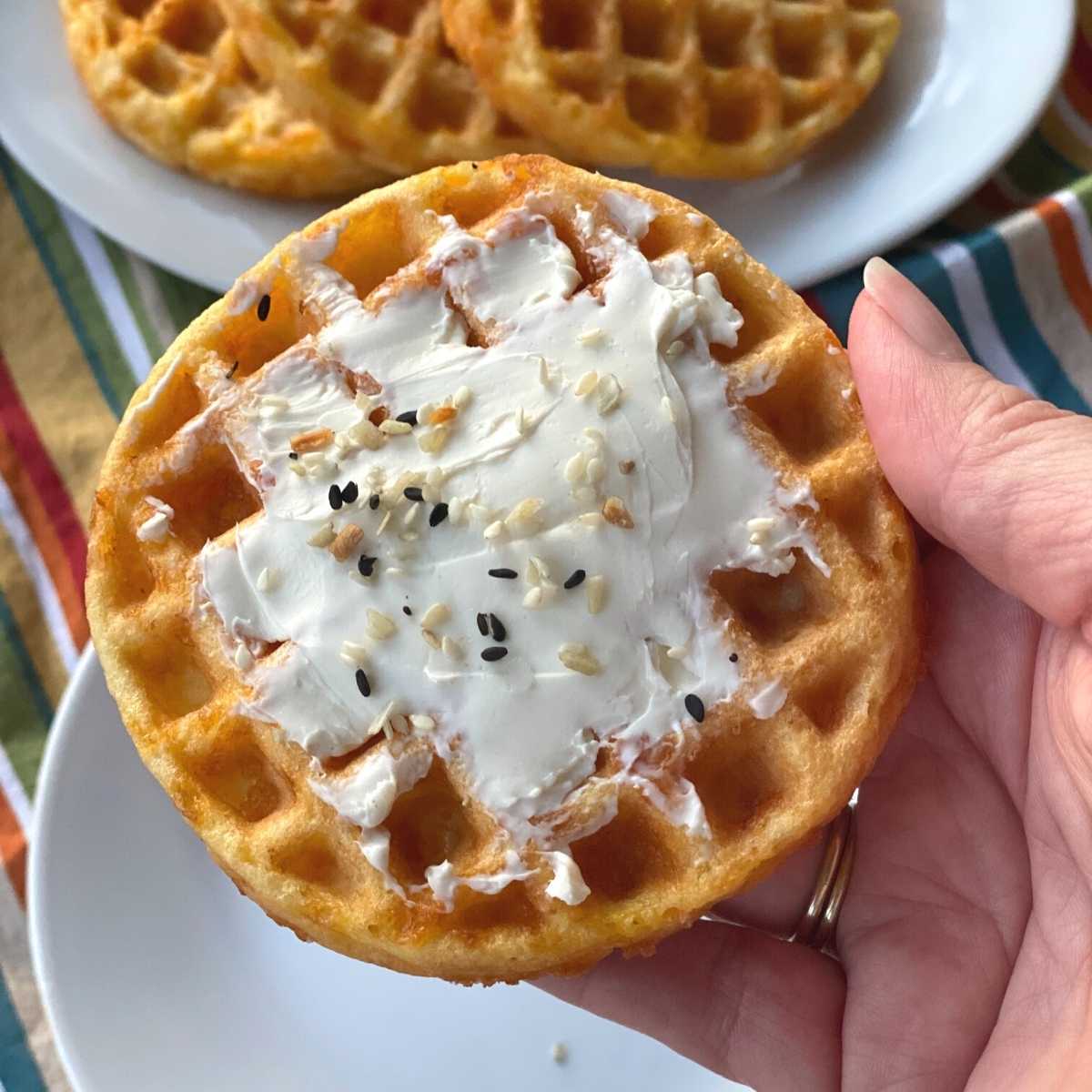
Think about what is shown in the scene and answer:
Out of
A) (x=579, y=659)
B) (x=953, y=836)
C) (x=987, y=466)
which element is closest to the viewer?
(x=579, y=659)

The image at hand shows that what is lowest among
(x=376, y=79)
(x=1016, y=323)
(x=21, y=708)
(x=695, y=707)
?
(x=21, y=708)

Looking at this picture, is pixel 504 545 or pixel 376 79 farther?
pixel 376 79

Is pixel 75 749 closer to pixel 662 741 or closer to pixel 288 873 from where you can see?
pixel 288 873

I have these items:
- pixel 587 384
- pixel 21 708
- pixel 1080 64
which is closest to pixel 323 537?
pixel 587 384

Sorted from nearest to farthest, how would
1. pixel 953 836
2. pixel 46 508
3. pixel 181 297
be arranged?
pixel 953 836 → pixel 46 508 → pixel 181 297

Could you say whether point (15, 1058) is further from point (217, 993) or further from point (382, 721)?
point (382, 721)

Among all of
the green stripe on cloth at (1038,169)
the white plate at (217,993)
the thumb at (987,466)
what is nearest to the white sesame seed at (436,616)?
the thumb at (987,466)
